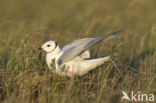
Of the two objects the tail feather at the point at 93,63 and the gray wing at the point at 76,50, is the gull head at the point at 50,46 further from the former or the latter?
the tail feather at the point at 93,63

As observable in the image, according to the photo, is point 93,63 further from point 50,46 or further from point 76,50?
point 50,46

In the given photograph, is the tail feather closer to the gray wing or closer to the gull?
the gull

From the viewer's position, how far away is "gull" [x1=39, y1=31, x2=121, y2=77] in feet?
12.7

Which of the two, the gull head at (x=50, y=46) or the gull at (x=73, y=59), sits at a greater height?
the gull head at (x=50, y=46)

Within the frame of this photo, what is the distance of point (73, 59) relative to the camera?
4.05 m

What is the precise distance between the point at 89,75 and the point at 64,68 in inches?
19.5

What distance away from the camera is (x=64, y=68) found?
3.78 metres

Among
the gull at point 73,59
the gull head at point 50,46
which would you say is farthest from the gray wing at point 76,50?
the gull head at point 50,46

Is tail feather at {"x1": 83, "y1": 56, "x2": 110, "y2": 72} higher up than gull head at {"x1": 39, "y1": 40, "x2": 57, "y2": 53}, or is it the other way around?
gull head at {"x1": 39, "y1": 40, "x2": 57, "y2": 53}

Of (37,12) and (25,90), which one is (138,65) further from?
(37,12)

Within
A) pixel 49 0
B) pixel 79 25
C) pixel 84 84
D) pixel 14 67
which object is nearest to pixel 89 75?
pixel 84 84

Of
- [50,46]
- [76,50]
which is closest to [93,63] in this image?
[76,50]

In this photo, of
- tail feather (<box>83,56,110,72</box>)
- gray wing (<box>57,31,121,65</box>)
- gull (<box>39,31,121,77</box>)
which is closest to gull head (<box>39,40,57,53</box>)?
gull (<box>39,31,121,77</box>)

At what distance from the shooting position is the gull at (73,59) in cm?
387
